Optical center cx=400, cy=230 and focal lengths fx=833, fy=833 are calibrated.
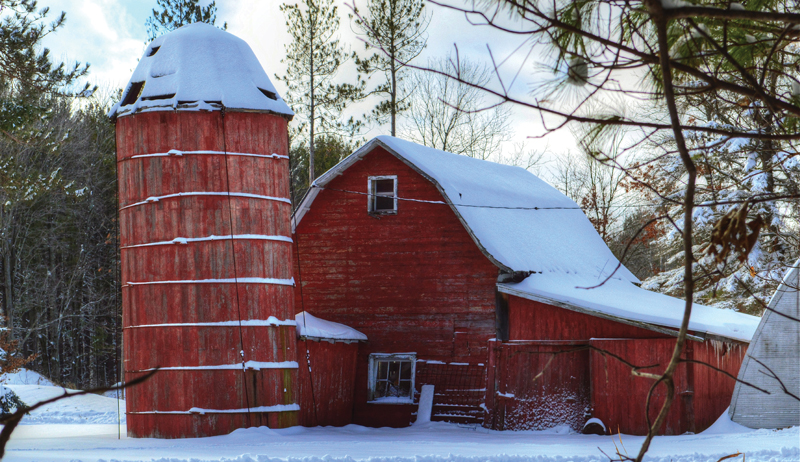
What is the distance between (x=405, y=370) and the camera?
51.9ft

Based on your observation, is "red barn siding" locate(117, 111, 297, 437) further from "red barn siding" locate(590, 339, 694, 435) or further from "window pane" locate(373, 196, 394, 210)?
"red barn siding" locate(590, 339, 694, 435)

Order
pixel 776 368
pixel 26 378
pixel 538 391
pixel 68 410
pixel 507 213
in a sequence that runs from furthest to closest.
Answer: pixel 26 378 < pixel 68 410 < pixel 507 213 < pixel 538 391 < pixel 776 368

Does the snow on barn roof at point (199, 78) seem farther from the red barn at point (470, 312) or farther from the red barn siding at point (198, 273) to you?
the red barn at point (470, 312)

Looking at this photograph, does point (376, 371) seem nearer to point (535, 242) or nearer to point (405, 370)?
point (405, 370)

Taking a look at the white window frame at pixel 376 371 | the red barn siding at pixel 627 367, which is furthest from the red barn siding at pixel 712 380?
the white window frame at pixel 376 371

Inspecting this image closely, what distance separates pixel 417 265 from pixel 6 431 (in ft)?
46.4

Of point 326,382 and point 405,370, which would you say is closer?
point 326,382

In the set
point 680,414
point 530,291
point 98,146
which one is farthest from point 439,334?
point 98,146

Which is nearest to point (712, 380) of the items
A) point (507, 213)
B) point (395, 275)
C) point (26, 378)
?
point (507, 213)

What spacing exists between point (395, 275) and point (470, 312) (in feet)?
5.41

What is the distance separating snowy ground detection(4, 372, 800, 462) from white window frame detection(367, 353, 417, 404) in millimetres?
696

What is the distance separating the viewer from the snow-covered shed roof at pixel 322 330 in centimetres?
1388

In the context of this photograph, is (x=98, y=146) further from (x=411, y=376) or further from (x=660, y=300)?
Answer: (x=660, y=300)

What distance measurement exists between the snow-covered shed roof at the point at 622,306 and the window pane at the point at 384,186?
10.1ft
